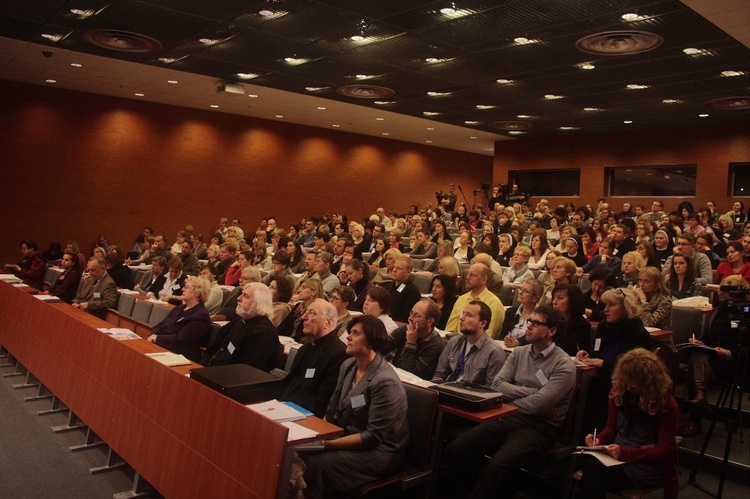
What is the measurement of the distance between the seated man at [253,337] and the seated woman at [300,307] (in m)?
0.60

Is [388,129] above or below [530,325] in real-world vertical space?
above

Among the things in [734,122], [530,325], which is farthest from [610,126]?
[530,325]

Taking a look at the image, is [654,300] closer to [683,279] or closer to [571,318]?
[571,318]

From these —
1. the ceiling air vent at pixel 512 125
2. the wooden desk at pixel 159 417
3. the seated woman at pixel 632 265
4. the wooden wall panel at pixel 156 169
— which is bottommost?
the wooden desk at pixel 159 417

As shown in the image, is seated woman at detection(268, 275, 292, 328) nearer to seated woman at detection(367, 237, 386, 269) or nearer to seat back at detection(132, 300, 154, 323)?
seat back at detection(132, 300, 154, 323)

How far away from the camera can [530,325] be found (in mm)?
3535

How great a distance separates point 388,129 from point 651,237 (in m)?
8.78

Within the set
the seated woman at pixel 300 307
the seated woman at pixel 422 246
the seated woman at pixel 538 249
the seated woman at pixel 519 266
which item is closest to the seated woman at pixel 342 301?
the seated woman at pixel 300 307

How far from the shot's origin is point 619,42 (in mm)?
7207

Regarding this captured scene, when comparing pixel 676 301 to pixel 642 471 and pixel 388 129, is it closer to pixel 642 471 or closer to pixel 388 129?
pixel 642 471

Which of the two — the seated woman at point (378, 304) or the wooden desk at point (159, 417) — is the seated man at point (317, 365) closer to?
the wooden desk at point (159, 417)

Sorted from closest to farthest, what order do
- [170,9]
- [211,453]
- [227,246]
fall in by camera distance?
[211,453] < [170,9] < [227,246]

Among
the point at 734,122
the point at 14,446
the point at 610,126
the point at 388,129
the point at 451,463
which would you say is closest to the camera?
the point at 451,463

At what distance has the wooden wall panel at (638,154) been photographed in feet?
41.0
